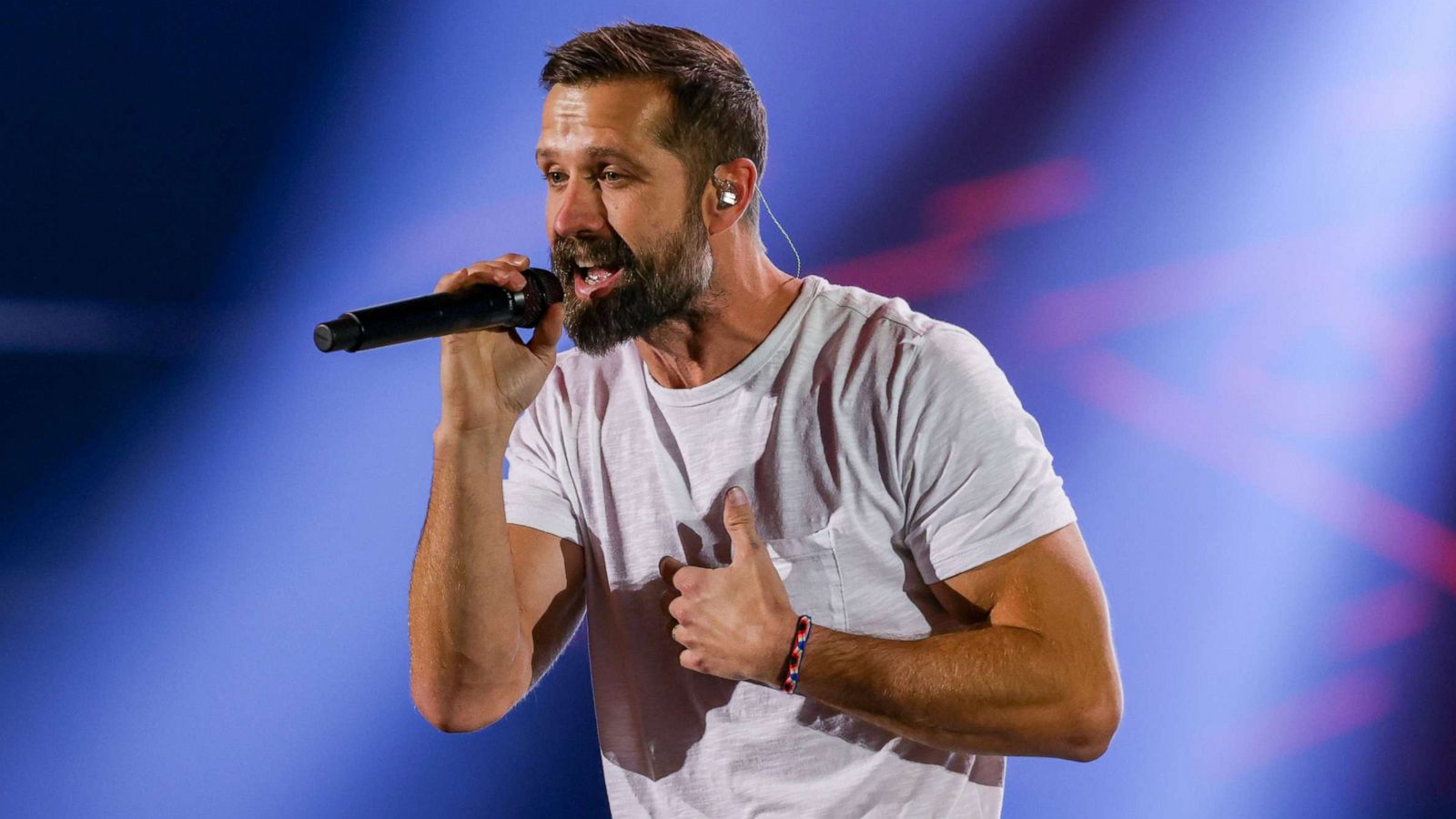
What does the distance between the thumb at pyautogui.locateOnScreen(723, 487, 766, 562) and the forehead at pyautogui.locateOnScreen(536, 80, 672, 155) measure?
0.44 meters

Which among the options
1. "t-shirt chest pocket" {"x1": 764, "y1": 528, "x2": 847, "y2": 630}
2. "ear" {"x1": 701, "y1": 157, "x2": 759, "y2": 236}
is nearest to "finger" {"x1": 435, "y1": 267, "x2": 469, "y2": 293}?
"ear" {"x1": 701, "y1": 157, "x2": 759, "y2": 236}

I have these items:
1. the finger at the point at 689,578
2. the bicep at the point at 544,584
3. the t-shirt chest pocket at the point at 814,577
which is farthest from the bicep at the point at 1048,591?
the bicep at the point at 544,584

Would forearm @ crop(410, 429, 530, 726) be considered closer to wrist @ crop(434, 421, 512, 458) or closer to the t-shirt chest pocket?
wrist @ crop(434, 421, 512, 458)

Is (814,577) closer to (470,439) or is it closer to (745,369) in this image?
(745,369)

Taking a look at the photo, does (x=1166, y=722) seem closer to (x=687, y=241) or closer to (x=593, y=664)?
(x=593, y=664)

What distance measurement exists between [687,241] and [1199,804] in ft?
4.72

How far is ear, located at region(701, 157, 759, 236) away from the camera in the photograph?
1.78 meters

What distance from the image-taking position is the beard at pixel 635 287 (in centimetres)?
168

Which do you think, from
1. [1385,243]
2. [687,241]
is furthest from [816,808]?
[1385,243]

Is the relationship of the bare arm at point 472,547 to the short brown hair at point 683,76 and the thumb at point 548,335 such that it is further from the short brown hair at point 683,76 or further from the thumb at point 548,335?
the short brown hair at point 683,76

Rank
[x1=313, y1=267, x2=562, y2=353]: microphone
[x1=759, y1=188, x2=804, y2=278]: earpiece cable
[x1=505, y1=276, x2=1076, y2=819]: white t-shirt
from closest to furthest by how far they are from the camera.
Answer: [x1=313, y1=267, x2=562, y2=353]: microphone
[x1=505, y1=276, x2=1076, y2=819]: white t-shirt
[x1=759, y1=188, x2=804, y2=278]: earpiece cable

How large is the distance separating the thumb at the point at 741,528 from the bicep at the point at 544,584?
302mm

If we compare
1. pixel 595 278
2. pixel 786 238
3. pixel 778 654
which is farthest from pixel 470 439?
pixel 786 238

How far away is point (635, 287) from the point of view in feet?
5.52
